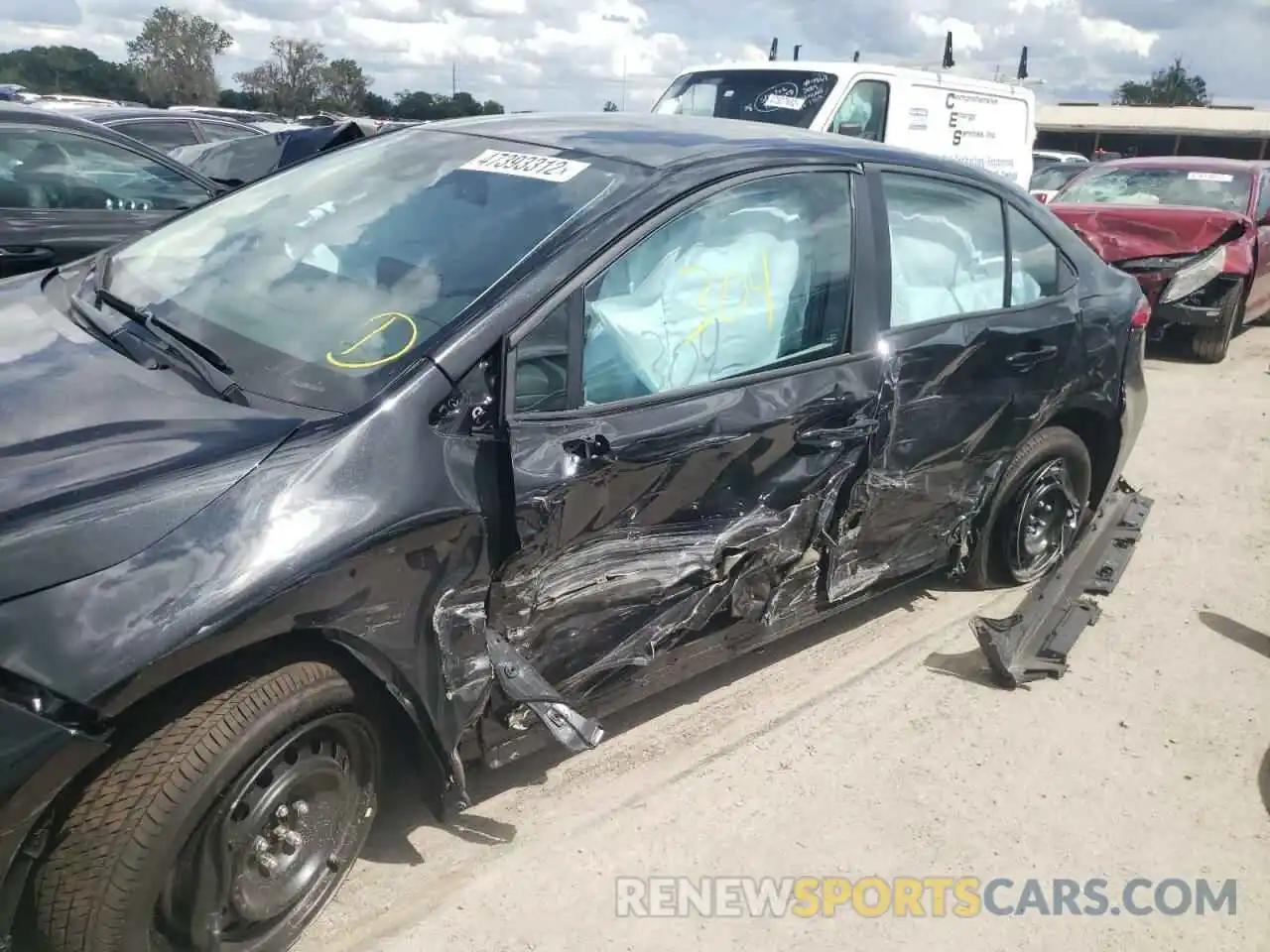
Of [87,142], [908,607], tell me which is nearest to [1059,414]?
[908,607]

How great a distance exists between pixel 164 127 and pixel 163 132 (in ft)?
0.16

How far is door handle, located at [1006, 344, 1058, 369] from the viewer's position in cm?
365

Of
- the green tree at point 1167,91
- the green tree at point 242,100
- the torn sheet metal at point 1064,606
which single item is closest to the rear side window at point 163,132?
the torn sheet metal at point 1064,606

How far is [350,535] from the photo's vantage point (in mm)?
2041

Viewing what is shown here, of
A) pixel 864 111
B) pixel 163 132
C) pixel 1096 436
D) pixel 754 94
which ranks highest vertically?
pixel 754 94

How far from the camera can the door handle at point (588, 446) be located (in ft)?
7.86

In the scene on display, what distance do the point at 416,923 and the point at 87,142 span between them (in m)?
5.08

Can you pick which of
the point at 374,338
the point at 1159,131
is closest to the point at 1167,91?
the point at 1159,131

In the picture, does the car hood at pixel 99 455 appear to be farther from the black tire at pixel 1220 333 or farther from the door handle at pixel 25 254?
the black tire at pixel 1220 333

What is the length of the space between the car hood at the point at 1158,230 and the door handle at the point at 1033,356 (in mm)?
5109

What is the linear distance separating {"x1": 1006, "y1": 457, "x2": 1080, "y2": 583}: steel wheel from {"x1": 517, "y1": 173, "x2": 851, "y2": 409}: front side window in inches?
56.7

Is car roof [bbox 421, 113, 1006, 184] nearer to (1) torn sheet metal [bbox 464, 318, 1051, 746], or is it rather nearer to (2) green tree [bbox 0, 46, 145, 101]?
(1) torn sheet metal [bbox 464, 318, 1051, 746]

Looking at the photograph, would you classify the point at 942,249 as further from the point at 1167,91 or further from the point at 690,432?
the point at 1167,91

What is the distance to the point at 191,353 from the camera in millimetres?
2418
